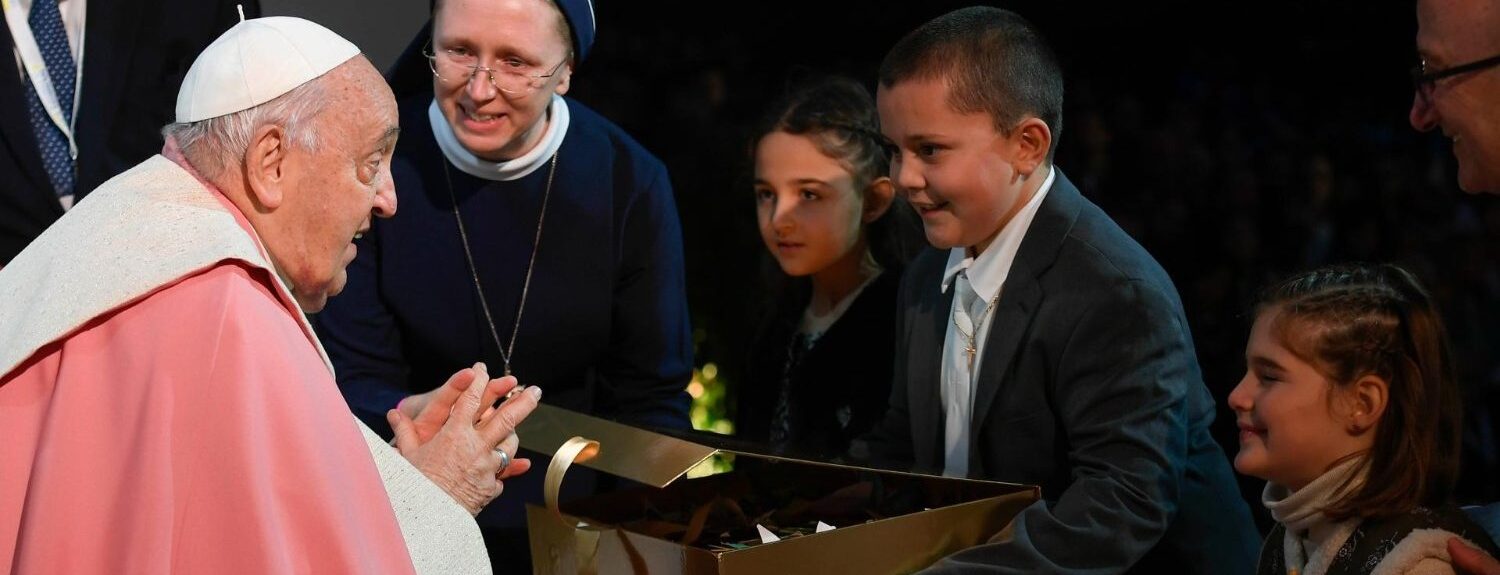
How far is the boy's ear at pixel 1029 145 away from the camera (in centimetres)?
289

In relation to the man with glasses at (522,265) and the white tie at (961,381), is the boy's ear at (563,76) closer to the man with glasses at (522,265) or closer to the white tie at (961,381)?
the man with glasses at (522,265)

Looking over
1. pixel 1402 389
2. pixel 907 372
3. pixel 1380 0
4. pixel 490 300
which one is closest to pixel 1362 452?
pixel 1402 389

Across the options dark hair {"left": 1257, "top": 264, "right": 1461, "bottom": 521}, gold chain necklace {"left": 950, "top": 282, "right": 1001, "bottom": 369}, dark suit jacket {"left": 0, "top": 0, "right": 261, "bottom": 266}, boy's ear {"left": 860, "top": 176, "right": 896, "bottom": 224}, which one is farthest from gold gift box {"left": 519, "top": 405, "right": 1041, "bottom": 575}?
dark suit jacket {"left": 0, "top": 0, "right": 261, "bottom": 266}

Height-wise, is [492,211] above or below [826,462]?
above

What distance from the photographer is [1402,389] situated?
102 inches

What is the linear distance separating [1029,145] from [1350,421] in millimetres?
713

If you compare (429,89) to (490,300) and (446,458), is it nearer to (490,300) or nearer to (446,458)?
(490,300)

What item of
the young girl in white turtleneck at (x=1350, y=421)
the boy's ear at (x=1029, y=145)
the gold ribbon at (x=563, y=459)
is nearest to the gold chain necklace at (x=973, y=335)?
the boy's ear at (x=1029, y=145)

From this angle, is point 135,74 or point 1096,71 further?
point 1096,71

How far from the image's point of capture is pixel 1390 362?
2.61 meters

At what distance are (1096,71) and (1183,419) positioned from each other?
4.18 meters

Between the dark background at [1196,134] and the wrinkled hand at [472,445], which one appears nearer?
the wrinkled hand at [472,445]

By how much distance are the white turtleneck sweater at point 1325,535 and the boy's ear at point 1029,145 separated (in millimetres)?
692

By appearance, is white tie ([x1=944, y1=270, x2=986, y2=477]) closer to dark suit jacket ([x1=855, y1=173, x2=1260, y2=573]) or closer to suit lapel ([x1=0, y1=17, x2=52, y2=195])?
dark suit jacket ([x1=855, y1=173, x2=1260, y2=573])
